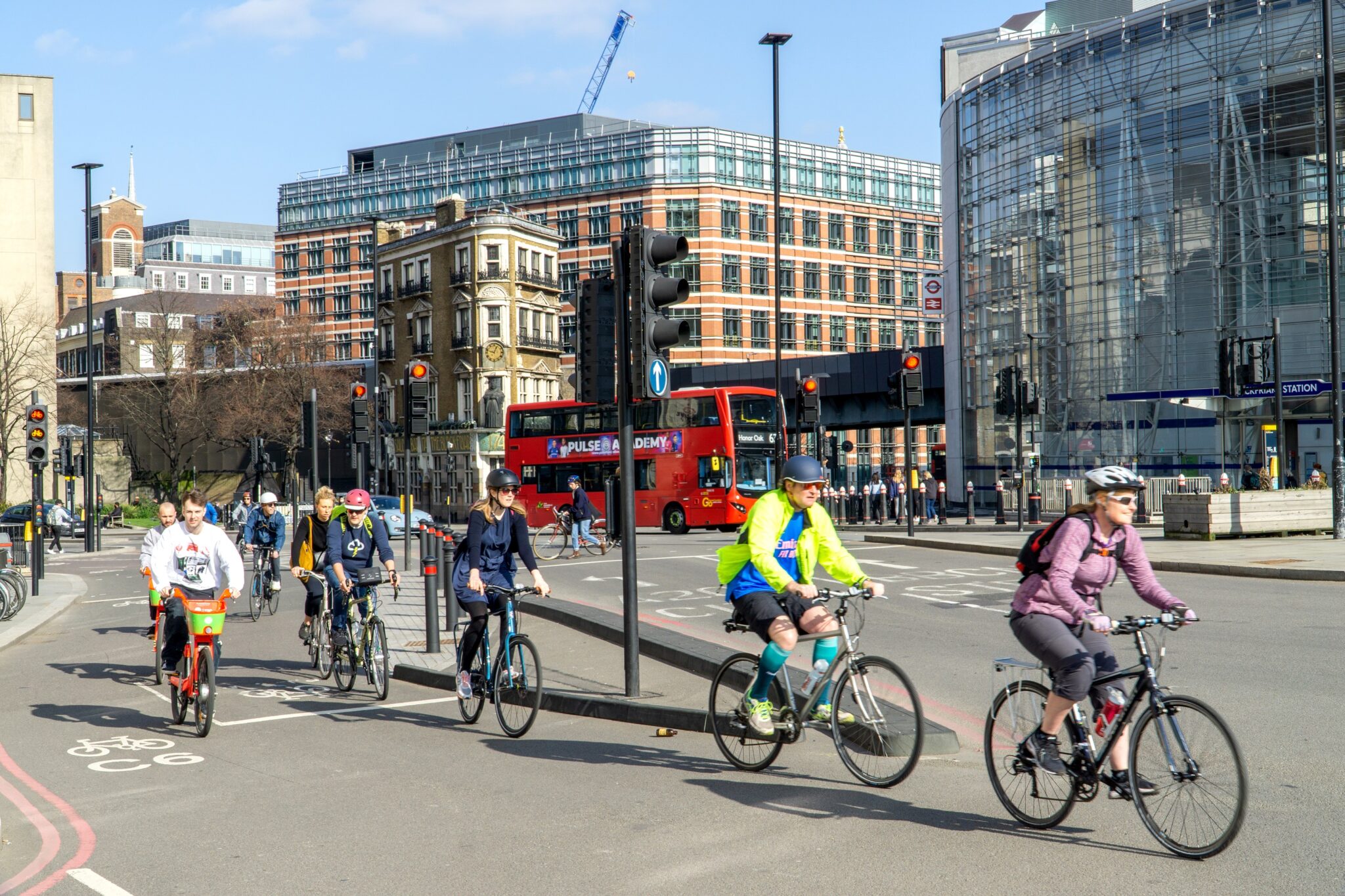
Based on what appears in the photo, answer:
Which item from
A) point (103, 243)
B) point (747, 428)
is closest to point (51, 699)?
point (747, 428)

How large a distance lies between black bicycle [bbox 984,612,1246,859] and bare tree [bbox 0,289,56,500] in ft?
168

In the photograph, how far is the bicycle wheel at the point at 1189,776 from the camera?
16.2 feet

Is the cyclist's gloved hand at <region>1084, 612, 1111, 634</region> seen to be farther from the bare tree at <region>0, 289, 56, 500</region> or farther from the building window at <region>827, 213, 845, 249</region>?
the building window at <region>827, 213, 845, 249</region>

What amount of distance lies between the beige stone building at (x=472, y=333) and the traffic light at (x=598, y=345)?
177ft

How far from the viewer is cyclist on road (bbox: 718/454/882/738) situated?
6.54 meters

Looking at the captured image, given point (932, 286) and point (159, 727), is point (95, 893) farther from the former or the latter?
point (932, 286)

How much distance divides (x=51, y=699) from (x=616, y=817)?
6.78 m

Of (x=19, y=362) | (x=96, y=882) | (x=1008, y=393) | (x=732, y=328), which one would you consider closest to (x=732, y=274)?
(x=732, y=328)

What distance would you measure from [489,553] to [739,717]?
242cm

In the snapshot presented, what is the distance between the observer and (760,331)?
79562 mm

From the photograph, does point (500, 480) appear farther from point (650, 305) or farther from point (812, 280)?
→ point (812, 280)

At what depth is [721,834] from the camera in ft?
18.7

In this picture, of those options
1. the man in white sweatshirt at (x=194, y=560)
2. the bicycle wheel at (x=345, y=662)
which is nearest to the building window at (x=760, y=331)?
the bicycle wheel at (x=345, y=662)

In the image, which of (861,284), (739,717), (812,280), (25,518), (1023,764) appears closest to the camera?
(1023,764)
